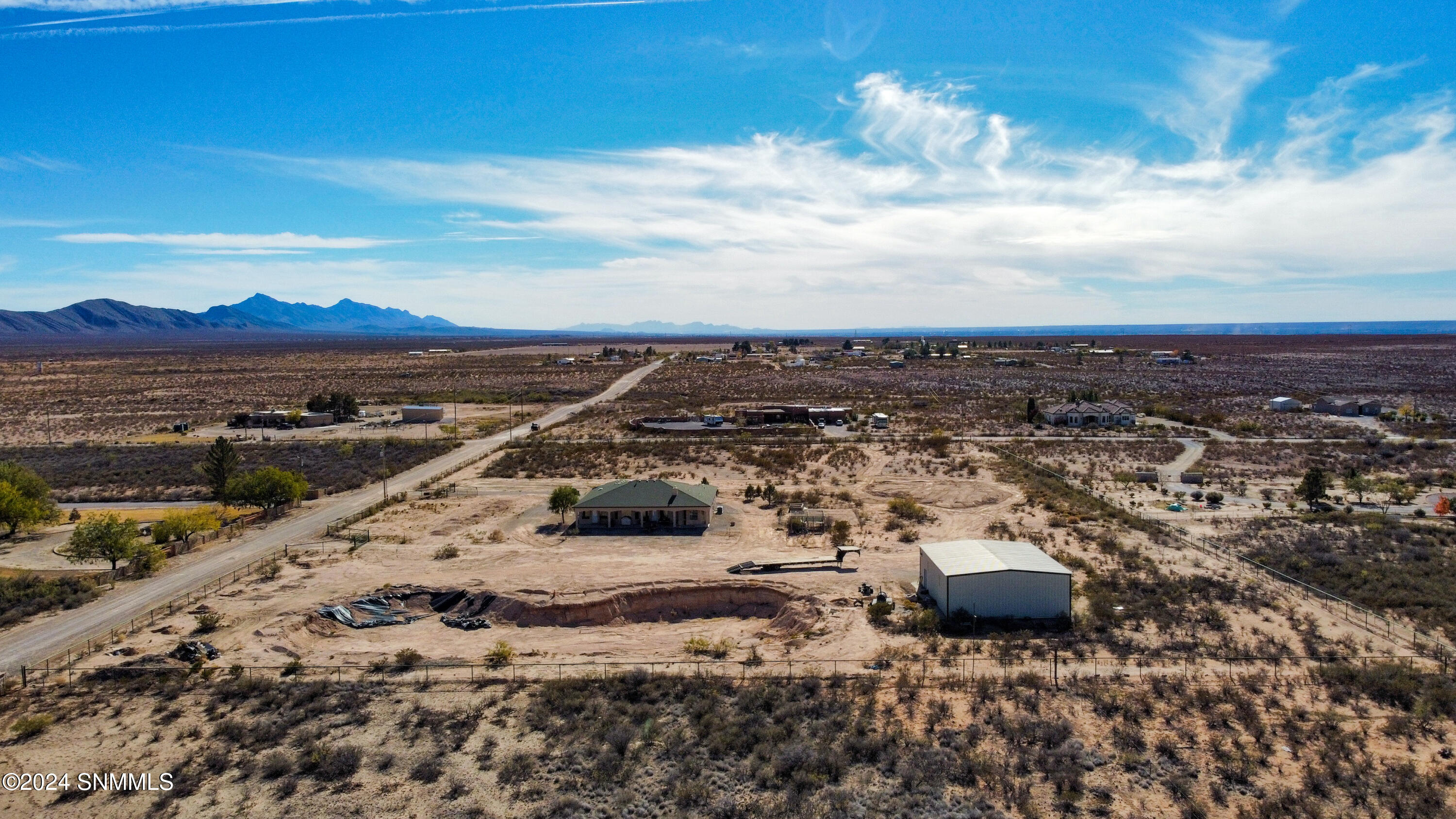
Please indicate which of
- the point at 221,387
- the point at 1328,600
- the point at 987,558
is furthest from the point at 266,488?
the point at 221,387

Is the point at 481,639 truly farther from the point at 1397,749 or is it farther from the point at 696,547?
the point at 1397,749

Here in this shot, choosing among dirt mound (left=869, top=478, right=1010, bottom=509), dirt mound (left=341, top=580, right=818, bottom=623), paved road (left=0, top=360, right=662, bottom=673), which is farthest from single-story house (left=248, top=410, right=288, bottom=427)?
dirt mound (left=869, top=478, right=1010, bottom=509)

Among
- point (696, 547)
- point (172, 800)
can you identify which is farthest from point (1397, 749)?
point (172, 800)

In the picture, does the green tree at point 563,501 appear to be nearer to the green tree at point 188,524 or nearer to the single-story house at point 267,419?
the green tree at point 188,524

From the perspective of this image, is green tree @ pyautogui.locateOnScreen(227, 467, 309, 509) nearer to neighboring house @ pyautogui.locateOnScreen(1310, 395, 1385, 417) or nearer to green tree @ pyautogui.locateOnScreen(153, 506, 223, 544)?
green tree @ pyautogui.locateOnScreen(153, 506, 223, 544)

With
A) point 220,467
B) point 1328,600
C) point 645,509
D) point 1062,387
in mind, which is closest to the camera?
point 1328,600

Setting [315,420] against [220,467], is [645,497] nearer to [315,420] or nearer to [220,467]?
[220,467]
